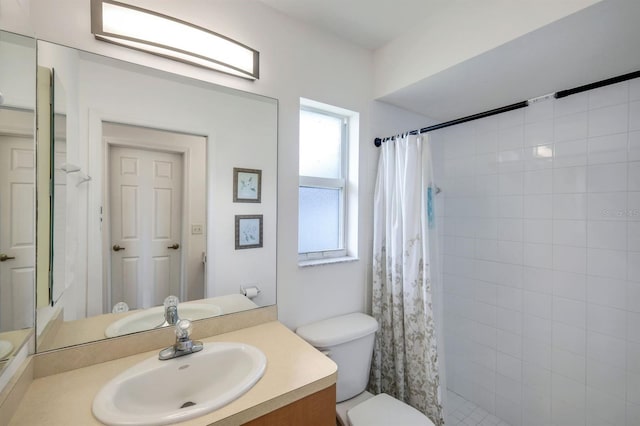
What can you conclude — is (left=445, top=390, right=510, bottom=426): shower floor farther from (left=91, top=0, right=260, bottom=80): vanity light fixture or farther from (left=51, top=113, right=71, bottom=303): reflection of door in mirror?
(left=91, top=0, right=260, bottom=80): vanity light fixture

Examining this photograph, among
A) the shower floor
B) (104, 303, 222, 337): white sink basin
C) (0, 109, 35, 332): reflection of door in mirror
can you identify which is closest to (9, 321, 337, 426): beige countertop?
(104, 303, 222, 337): white sink basin

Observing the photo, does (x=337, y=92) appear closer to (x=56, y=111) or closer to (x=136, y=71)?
(x=136, y=71)

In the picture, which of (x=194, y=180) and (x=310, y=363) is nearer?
(x=310, y=363)

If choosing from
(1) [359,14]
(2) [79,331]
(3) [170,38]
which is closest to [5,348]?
(2) [79,331]

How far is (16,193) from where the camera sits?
75 centimetres

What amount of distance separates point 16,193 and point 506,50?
6.04 feet

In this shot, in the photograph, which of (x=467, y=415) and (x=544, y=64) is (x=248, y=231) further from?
(x=467, y=415)

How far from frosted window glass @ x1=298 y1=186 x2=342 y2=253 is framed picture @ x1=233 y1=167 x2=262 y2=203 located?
381mm

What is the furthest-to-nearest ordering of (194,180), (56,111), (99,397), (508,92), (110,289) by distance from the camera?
(508,92)
(194,180)
(110,289)
(56,111)
(99,397)

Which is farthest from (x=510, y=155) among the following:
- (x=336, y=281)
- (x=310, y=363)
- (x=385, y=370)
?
(x=310, y=363)

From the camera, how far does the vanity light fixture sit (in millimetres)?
1040

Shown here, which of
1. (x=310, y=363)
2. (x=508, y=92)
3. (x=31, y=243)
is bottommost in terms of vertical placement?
(x=310, y=363)

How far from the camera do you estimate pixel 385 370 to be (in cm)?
177

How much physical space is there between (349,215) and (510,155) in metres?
1.18
